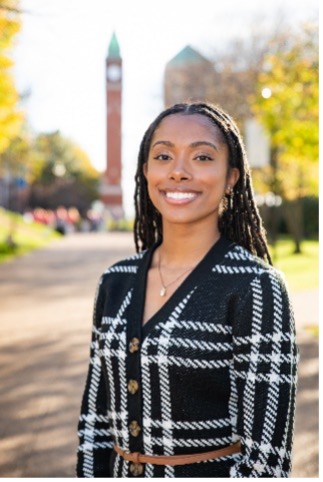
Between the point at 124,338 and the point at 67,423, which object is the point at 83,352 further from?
the point at 124,338

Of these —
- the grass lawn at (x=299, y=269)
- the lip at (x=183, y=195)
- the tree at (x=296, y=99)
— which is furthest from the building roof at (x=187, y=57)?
the lip at (x=183, y=195)

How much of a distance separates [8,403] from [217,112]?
12.7 feet

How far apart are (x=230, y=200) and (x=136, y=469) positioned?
0.69 m

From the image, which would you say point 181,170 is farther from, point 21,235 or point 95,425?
point 21,235

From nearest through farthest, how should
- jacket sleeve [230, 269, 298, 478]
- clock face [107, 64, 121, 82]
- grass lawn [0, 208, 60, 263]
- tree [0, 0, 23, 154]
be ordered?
jacket sleeve [230, 269, 298, 478], tree [0, 0, 23, 154], grass lawn [0, 208, 60, 263], clock face [107, 64, 121, 82]

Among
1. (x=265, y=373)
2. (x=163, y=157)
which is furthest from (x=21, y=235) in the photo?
(x=265, y=373)

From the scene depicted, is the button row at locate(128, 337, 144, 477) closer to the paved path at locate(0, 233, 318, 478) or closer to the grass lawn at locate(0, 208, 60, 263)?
the paved path at locate(0, 233, 318, 478)

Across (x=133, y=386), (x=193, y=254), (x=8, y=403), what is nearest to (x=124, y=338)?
(x=133, y=386)

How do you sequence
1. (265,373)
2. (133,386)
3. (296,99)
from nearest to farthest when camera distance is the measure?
(265,373), (133,386), (296,99)

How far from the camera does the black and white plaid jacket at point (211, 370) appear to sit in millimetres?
1542

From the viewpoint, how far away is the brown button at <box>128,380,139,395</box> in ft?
5.38

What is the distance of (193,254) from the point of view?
1.76 m

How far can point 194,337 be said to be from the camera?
62.3 inches

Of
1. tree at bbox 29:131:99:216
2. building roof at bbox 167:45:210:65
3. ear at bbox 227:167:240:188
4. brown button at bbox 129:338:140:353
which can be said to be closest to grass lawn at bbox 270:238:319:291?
building roof at bbox 167:45:210:65
